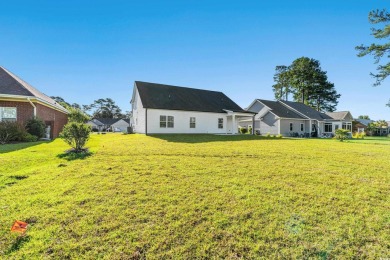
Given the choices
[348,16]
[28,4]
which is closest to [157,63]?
[28,4]

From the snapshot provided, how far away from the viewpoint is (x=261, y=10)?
12492 mm

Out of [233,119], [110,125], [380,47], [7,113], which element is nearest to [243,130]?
[233,119]

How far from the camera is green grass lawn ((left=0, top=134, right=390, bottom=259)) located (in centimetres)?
263

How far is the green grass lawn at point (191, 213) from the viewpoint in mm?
2633

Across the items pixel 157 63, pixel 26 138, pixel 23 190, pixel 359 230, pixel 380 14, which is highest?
pixel 380 14

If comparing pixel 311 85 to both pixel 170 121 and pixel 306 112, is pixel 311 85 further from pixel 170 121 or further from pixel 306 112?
pixel 170 121

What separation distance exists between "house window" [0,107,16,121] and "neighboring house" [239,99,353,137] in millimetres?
26090

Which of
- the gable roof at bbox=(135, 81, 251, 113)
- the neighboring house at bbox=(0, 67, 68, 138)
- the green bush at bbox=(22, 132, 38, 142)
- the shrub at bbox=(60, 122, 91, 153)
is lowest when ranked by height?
the green bush at bbox=(22, 132, 38, 142)

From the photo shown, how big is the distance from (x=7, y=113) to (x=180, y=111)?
13650mm

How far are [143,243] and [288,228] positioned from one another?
2.24 meters

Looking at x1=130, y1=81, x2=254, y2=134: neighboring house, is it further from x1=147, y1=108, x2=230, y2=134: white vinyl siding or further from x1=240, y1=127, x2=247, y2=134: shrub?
x1=240, y1=127, x2=247, y2=134: shrub

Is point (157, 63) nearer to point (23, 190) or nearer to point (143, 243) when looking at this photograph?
point (23, 190)

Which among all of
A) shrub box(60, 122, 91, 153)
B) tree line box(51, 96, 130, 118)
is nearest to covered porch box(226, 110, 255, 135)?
shrub box(60, 122, 91, 153)

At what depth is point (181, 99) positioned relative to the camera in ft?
74.6
